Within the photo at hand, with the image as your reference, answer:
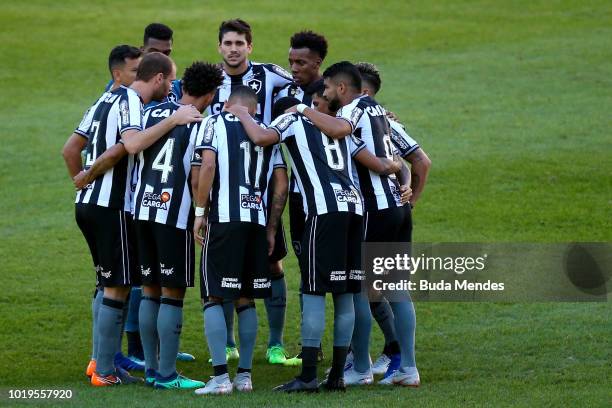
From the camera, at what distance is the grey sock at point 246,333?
834 centimetres

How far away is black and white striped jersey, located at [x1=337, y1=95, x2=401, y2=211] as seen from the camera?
28.5 feet

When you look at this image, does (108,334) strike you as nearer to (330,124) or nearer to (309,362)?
(309,362)

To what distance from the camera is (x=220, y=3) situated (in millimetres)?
34188

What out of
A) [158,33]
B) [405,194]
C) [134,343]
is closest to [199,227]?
[405,194]

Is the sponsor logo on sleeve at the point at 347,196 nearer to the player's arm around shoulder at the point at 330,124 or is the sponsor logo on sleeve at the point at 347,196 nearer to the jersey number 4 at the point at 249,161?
the player's arm around shoulder at the point at 330,124

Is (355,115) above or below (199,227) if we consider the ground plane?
above

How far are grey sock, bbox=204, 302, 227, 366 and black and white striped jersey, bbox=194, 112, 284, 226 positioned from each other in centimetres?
69

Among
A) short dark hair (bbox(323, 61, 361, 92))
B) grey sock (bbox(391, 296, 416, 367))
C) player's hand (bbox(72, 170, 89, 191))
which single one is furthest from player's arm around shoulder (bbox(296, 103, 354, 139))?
player's hand (bbox(72, 170, 89, 191))

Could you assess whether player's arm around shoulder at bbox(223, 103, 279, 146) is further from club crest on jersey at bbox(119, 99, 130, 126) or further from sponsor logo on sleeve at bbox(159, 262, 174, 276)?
sponsor logo on sleeve at bbox(159, 262, 174, 276)

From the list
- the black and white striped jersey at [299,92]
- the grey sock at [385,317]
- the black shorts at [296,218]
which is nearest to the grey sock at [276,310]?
the black shorts at [296,218]

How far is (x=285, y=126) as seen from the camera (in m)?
8.36

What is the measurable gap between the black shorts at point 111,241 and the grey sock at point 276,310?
61.1 inches

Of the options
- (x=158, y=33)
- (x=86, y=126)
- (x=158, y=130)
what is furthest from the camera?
(x=158, y=33)

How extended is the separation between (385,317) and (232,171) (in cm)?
192
